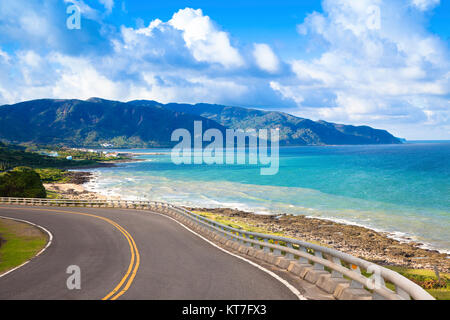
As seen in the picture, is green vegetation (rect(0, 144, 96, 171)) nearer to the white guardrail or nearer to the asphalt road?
the asphalt road

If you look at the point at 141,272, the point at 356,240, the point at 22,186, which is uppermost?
the point at 141,272

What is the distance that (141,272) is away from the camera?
38.3 ft

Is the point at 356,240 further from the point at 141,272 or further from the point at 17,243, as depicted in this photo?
the point at 17,243

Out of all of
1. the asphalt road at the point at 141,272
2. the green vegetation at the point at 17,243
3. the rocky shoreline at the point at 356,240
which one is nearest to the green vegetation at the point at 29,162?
the green vegetation at the point at 17,243

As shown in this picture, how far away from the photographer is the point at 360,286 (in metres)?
7.64

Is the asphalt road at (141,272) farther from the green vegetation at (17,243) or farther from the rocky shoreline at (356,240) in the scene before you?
the rocky shoreline at (356,240)

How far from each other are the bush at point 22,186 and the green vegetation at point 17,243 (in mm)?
27964

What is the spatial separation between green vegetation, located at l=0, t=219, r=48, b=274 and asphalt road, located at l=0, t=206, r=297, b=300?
85 cm

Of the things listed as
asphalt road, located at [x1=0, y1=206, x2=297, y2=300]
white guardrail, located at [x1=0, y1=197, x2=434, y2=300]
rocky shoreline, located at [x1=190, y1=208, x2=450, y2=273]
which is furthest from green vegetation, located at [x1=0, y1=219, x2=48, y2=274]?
rocky shoreline, located at [x1=190, y1=208, x2=450, y2=273]

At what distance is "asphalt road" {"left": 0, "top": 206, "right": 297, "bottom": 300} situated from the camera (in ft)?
29.5

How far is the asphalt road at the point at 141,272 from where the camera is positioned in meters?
8.98

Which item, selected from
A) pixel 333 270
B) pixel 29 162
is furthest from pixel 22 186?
pixel 29 162

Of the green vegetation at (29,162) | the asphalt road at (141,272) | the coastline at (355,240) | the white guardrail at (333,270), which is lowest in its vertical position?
the coastline at (355,240)

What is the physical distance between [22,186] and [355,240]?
50915 mm
